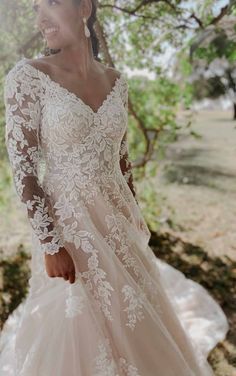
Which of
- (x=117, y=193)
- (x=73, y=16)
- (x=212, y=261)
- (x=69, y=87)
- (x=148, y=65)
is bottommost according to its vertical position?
(x=212, y=261)

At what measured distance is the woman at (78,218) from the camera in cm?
238

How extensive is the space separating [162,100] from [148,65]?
1.63ft

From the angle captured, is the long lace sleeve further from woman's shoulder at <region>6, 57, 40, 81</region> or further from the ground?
the ground

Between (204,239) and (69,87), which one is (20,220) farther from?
(69,87)

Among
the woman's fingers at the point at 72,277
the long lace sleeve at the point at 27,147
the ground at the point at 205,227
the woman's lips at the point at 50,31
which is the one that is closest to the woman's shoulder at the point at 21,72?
the long lace sleeve at the point at 27,147

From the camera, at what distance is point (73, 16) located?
2.48 m

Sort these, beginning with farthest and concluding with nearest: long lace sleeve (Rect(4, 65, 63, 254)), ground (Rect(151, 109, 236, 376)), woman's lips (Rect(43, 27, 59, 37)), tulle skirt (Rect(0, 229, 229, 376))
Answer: ground (Rect(151, 109, 236, 376)), tulle skirt (Rect(0, 229, 229, 376)), woman's lips (Rect(43, 27, 59, 37)), long lace sleeve (Rect(4, 65, 63, 254))

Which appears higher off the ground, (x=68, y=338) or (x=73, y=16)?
(x=73, y=16)

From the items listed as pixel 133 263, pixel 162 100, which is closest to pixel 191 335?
pixel 133 263

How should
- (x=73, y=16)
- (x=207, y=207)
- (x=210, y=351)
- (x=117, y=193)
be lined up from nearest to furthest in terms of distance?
(x=73, y=16), (x=117, y=193), (x=210, y=351), (x=207, y=207)

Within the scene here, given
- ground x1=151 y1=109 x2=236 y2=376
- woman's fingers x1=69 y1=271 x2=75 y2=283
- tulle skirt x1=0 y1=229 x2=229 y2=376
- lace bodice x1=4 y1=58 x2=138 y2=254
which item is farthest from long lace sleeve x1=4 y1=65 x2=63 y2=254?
ground x1=151 y1=109 x2=236 y2=376

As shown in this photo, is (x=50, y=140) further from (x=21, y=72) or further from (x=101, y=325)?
(x=101, y=325)

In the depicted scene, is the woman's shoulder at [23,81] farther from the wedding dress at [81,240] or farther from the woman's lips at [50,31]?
the woman's lips at [50,31]

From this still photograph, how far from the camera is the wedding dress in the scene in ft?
7.78
